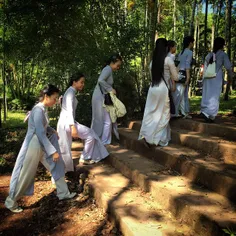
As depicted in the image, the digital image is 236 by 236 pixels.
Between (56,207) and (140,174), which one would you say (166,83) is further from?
(56,207)

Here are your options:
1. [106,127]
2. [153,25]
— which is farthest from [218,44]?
[153,25]

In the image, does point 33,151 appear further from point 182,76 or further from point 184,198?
point 182,76

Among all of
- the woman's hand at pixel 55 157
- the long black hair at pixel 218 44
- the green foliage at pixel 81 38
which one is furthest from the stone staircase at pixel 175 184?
the green foliage at pixel 81 38

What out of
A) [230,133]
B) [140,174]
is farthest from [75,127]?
[230,133]

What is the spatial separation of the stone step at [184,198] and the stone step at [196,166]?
9 cm

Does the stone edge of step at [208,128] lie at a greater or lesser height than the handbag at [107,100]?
lesser

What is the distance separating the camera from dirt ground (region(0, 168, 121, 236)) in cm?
320

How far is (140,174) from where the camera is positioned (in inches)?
146

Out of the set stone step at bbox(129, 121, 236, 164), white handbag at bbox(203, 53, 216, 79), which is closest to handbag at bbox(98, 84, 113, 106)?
stone step at bbox(129, 121, 236, 164)

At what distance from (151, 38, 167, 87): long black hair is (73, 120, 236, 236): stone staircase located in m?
1.08

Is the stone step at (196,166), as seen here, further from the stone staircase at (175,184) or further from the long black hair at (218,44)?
the long black hair at (218,44)

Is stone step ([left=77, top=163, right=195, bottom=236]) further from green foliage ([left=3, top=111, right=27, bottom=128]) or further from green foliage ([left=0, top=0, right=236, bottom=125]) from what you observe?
green foliage ([left=3, top=111, right=27, bottom=128])

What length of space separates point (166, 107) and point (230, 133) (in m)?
1.06

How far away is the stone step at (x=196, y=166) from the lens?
2933mm
